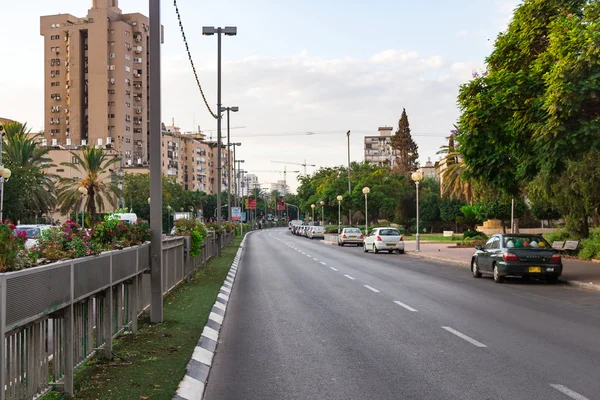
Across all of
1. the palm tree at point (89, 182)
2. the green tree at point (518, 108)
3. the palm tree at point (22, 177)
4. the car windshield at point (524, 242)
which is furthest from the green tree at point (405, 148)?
the car windshield at point (524, 242)

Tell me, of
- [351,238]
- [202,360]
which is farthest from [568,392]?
[351,238]

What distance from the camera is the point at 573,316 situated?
13.2 m

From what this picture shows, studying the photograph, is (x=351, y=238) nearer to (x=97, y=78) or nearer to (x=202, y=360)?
(x=202, y=360)

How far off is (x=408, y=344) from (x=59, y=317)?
5284 millimetres

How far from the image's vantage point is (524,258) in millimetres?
20438

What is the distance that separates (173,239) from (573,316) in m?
8.94

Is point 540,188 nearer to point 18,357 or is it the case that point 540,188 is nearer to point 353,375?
point 353,375

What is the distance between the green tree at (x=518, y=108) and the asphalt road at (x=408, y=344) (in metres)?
4.35

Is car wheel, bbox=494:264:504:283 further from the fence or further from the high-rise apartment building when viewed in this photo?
the high-rise apartment building

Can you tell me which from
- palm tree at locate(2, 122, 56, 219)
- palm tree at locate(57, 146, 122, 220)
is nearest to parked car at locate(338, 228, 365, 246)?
palm tree at locate(57, 146, 122, 220)

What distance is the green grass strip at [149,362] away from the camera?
6.93 metres

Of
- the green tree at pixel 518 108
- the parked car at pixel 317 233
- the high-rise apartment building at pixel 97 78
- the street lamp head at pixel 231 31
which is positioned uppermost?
the high-rise apartment building at pixel 97 78

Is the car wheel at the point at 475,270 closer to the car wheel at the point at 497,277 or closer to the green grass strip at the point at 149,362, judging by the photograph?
the car wheel at the point at 497,277

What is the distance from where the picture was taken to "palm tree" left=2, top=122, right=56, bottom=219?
→ 188 ft
